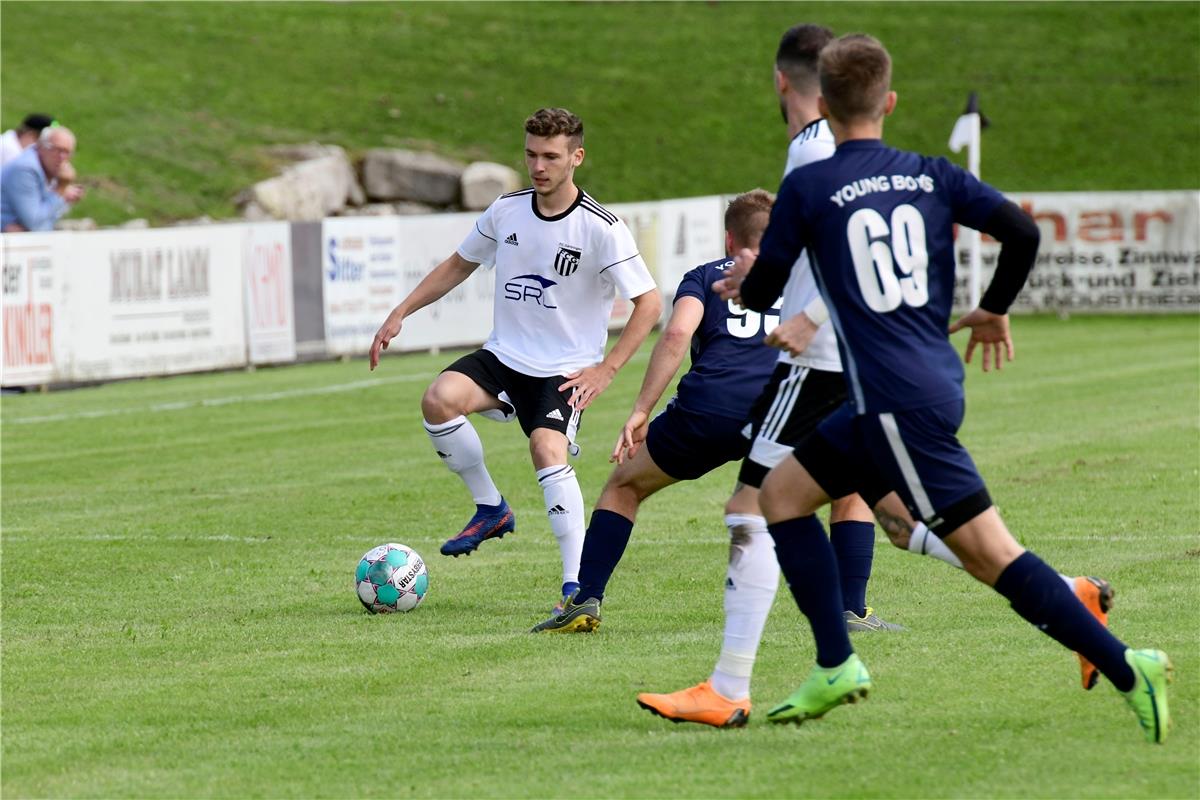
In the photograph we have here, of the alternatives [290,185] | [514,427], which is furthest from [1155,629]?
[290,185]

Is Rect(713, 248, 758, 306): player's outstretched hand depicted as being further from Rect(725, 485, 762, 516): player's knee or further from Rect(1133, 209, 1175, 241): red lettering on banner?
Rect(1133, 209, 1175, 241): red lettering on banner

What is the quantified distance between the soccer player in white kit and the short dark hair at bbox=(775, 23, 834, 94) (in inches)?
77.8

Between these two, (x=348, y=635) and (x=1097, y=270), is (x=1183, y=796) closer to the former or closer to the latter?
(x=348, y=635)

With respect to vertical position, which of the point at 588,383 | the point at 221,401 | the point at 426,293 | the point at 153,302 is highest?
the point at 426,293

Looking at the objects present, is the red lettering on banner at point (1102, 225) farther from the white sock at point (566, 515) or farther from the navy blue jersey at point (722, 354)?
the navy blue jersey at point (722, 354)

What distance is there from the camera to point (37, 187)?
64.7ft

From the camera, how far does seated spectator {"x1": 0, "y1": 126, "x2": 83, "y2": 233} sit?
1900 cm

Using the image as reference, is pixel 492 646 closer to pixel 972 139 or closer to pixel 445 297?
pixel 445 297

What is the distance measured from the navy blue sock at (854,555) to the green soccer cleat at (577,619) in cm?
103

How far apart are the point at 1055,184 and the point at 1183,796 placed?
41.6 metres

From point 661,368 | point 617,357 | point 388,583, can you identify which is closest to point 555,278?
point 617,357

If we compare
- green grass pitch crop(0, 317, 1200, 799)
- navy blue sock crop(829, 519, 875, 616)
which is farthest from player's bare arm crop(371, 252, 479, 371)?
navy blue sock crop(829, 519, 875, 616)

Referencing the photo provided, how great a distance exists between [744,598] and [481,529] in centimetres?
317

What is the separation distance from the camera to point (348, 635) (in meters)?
7.64
